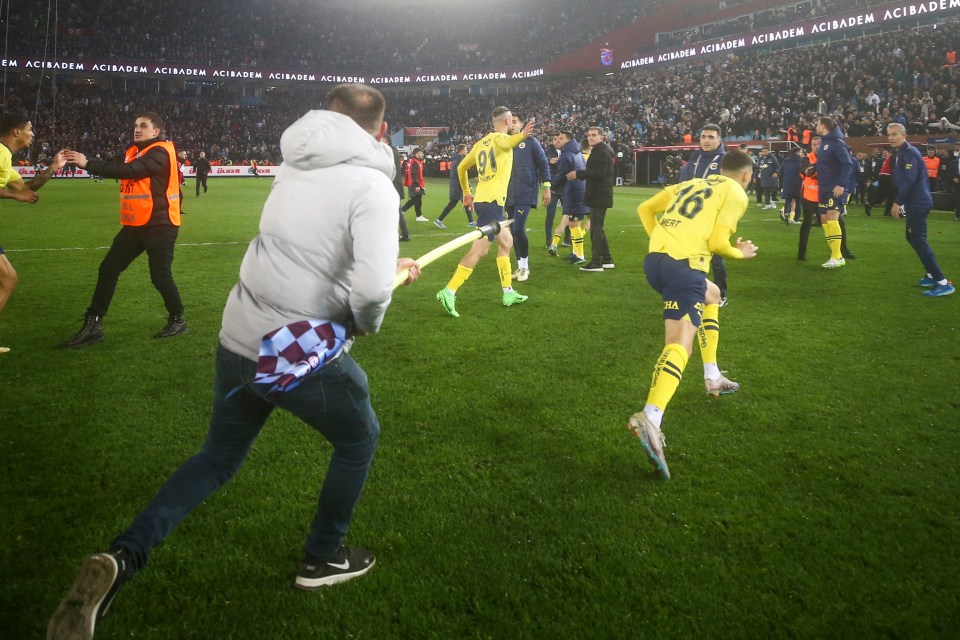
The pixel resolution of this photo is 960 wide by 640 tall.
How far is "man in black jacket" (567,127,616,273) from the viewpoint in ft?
34.3

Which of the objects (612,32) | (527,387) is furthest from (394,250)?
(612,32)

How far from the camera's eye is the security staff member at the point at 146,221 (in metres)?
6.30

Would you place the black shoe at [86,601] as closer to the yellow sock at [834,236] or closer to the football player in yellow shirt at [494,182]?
the football player in yellow shirt at [494,182]

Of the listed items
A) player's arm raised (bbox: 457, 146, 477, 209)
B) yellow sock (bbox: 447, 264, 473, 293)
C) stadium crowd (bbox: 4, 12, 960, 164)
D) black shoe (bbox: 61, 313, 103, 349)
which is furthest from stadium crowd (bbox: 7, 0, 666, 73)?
black shoe (bbox: 61, 313, 103, 349)

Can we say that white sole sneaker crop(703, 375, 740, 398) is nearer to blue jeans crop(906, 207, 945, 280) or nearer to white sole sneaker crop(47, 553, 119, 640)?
white sole sneaker crop(47, 553, 119, 640)

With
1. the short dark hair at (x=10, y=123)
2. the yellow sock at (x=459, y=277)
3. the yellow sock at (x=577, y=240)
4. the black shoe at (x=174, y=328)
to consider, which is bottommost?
the black shoe at (x=174, y=328)

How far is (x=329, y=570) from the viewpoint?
279 cm

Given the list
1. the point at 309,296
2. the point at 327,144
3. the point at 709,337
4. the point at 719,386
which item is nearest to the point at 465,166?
the point at 709,337

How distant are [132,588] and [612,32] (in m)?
57.4

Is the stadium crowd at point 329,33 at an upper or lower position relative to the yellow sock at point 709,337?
upper

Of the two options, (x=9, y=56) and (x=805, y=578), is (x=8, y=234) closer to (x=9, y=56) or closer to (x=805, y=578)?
(x=805, y=578)

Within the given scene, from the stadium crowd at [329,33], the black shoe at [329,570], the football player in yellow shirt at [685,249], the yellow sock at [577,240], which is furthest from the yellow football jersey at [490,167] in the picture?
the stadium crowd at [329,33]

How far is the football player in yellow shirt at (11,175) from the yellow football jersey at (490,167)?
422 cm

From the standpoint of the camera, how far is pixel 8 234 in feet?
45.5
